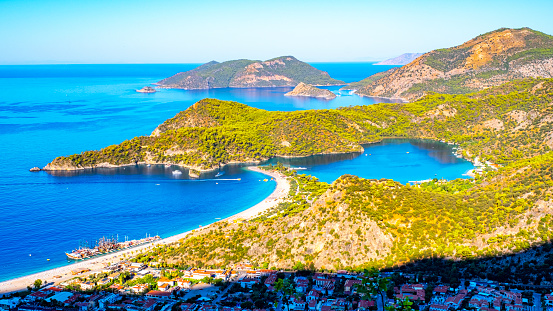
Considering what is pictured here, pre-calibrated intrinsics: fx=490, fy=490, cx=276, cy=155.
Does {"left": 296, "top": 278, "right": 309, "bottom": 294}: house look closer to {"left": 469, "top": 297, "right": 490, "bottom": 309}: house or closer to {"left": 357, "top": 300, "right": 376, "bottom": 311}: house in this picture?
{"left": 357, "top": 300, "right": 376, "bottom": 311}: house

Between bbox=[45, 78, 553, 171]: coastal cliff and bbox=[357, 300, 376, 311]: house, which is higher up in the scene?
bbox=[45, 78, 553, 171]: coastal cliff

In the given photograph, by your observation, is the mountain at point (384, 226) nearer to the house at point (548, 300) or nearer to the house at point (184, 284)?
the house at point (184, 284)

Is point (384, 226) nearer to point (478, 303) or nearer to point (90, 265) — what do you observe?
point (478, 303)

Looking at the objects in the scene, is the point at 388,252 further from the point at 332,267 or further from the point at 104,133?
the point at 104,133

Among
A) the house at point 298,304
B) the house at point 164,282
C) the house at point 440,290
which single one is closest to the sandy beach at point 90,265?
the house at point 164,282

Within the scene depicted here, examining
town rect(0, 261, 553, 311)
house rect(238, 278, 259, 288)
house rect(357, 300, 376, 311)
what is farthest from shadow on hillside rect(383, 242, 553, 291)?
house rect(238, 278, 259, 288)

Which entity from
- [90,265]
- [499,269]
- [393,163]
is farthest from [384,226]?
[393,163]
